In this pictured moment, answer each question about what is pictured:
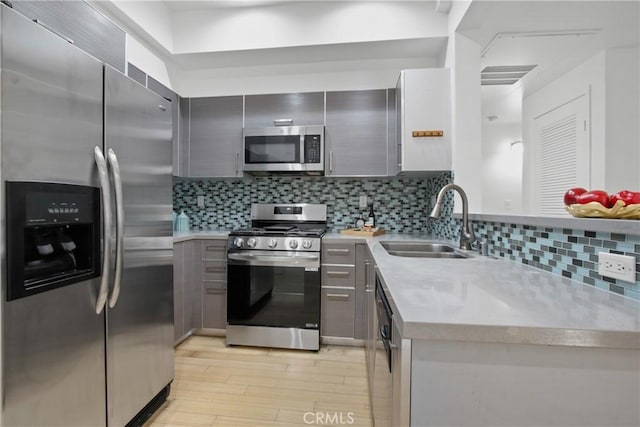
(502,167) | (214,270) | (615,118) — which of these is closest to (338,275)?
(214,270)

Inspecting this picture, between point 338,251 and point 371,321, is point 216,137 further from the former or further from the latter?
point 371,321

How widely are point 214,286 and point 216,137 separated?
1.38 meters

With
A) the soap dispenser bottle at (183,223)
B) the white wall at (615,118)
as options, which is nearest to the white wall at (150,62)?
the soap dispenser bottle at (183,223)

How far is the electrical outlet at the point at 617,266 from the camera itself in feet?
2.53

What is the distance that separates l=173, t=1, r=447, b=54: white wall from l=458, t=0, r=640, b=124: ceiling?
1.39 feet

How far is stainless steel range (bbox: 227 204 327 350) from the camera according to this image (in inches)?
89.7

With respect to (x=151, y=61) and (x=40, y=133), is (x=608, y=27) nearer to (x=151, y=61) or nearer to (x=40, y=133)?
(x=40, y=133)

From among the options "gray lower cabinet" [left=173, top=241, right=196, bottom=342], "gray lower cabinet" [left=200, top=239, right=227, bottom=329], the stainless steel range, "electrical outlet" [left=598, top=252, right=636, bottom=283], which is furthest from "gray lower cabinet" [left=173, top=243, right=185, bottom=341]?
"electrical outlet" [left=598, top=252, right=636, bottom=283]

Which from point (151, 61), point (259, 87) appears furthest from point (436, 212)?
point (151, 61)

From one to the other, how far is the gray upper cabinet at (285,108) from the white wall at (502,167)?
309 cm

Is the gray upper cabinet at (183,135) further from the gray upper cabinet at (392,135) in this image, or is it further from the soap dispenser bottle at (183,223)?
the gray upper cabinet at (392,135)

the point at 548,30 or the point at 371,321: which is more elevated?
the point at 548,30

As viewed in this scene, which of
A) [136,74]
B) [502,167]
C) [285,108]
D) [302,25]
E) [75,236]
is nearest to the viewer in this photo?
[75,236]

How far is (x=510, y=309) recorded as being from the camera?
Result: 686 mm
